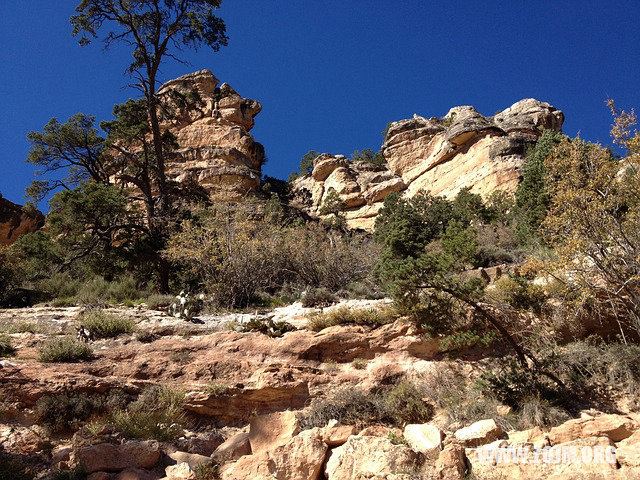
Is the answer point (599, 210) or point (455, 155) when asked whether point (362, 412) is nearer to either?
point (599, 210)

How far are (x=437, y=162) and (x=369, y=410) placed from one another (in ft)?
127

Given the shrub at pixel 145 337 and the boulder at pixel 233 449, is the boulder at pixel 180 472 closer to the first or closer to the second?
the boulder at pixel 233 449

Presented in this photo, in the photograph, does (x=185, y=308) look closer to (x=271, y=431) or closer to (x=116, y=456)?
(x=271, y=431)

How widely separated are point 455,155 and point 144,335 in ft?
125

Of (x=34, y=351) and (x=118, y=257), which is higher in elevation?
(x=118, y=257)

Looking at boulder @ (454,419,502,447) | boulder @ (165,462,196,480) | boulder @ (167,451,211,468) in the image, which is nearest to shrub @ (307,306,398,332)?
boulder @ (454,419,502,447)

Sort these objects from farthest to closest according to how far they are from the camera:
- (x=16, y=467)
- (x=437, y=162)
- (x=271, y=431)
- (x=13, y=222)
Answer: (x=437, y=162)
(x=13, y=222)
(x=271, y=431)
(x=16, y=467)

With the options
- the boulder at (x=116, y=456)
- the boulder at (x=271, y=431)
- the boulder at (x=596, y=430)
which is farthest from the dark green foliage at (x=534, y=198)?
the boulder at (x=116, y=456)

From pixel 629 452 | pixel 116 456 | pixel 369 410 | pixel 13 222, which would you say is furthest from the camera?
pixel 13 222

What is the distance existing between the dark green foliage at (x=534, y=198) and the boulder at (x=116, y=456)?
14.8m

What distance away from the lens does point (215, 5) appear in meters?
19.1

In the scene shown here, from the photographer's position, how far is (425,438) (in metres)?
6.66

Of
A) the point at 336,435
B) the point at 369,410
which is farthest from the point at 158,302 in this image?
the point at 336,435

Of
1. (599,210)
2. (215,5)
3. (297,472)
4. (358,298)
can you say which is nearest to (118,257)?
(358,298)
